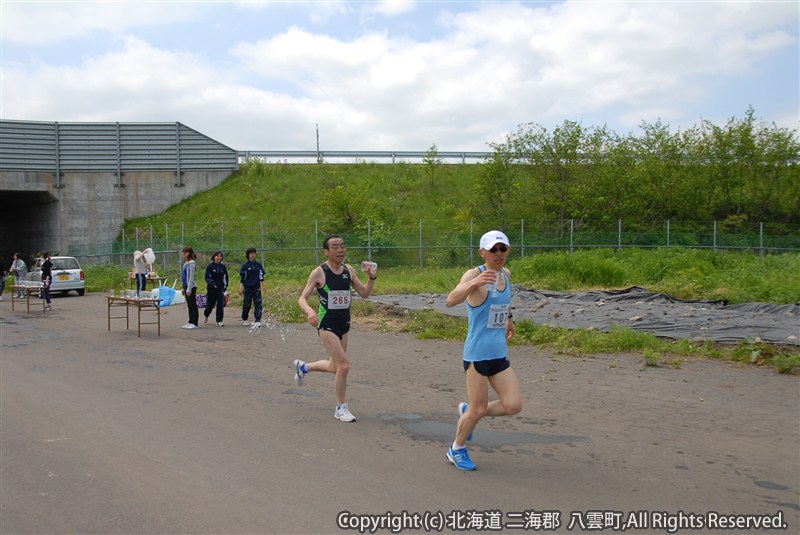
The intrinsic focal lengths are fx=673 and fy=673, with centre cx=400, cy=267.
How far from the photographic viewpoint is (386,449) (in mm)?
6414

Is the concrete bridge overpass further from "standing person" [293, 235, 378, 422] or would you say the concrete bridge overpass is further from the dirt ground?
"standing person" [293, 235, 378, 422]

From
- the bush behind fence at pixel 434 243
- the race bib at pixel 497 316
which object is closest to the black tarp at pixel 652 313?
the race bib at pixel 497 316

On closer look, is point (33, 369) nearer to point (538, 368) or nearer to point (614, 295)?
point (538, 368)

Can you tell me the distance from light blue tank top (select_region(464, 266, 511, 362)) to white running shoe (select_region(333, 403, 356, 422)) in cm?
219

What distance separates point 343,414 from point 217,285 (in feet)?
31.9

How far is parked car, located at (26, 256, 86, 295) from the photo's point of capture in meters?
26.3

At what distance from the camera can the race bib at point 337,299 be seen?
300 inches

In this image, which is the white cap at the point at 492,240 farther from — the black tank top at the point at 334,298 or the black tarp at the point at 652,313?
the black tarp at the point at 652,313

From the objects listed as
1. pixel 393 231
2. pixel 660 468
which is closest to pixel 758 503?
pixel 660 468

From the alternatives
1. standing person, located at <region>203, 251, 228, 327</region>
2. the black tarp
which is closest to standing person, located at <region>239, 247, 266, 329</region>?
standing person, located at <region>203, 251, 228, 327</region>

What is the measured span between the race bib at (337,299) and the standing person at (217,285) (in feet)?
30.2

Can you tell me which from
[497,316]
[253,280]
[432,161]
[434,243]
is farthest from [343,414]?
[432,161]

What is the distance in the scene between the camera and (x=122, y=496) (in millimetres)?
5164

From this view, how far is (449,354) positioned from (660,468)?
20.3 ft
